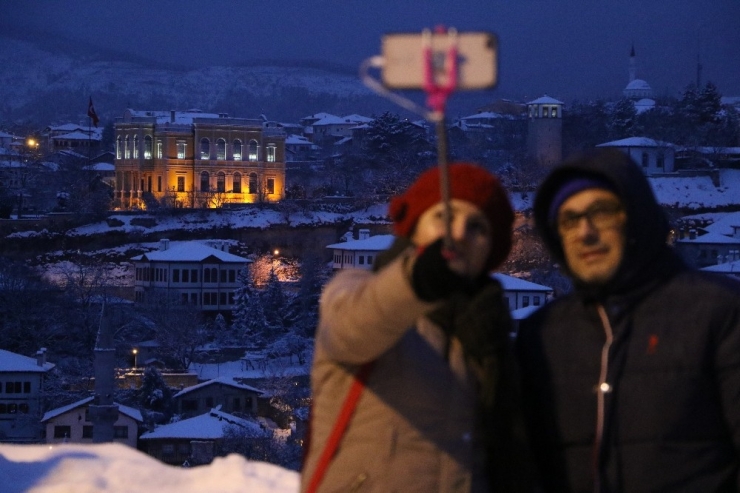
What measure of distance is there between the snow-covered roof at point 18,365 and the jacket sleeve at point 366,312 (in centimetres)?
1668

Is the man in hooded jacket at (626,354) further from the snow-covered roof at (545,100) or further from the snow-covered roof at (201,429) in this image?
the snow-covered roof at (545,100)

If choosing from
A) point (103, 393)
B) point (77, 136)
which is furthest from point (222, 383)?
point (77, 136)

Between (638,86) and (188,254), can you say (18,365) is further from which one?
(638,86)

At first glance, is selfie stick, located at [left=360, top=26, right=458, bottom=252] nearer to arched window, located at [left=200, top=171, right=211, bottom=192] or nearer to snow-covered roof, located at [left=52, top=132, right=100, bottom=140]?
arched window, located at [left=200, top=171, right=211, bottom=192]

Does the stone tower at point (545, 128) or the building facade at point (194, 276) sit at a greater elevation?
the stone tower at point (545, 128)

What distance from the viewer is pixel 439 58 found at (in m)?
0.96

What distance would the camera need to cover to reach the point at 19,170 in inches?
1598

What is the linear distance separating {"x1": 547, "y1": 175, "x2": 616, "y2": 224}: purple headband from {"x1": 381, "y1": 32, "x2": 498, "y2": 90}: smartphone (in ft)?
1.73


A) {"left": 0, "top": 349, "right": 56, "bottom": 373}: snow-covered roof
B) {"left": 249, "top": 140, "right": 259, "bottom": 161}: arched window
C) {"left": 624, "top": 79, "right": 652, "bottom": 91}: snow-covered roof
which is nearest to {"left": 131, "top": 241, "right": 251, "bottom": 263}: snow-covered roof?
{"left": 0, "top": 349, "right": 56, "bottom": 373}: snow-covered roof

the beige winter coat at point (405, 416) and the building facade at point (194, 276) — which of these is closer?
the beige winter coat at point (405, 416)

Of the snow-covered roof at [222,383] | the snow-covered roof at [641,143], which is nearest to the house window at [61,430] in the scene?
the snow-covered roof at [222,383]

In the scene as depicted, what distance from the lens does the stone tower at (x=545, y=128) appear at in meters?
42.6

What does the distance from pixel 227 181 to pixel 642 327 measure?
118ft

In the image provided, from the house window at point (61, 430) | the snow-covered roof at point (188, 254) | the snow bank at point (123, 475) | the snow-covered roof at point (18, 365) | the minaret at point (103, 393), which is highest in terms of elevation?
the snow bank at point (123, 475)
